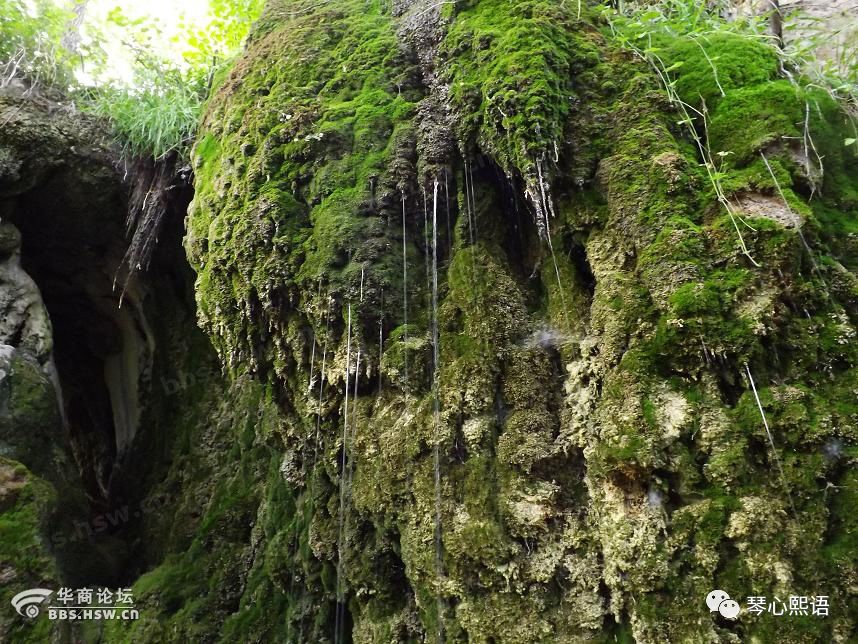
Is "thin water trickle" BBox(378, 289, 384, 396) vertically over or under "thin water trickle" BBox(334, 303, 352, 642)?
over

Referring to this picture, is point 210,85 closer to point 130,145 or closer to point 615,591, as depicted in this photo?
point 130,145

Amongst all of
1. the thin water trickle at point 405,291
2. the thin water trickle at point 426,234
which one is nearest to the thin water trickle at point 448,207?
the thin water trickle at point 426,234

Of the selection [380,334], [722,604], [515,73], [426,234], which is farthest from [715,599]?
[515,73]

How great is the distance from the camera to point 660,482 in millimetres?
2379

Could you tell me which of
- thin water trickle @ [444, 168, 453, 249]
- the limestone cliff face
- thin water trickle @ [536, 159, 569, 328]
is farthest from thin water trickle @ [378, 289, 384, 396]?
thin water trickle @ [536, 159, 569, 328]

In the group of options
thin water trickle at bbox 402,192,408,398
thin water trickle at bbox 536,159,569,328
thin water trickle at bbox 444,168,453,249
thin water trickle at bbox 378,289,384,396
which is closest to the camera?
thin water trickle at bbox 536,159,569,328

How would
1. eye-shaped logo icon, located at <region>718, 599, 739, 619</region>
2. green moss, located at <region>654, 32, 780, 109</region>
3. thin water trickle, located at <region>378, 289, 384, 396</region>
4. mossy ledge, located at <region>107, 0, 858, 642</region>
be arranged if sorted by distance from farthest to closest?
1. thin water trickle, located at <region>378, 289, 384, 396</region>
2. green moss, located at <region>654, 32, 780, 109</region>
3. mossy ledge, located at <region>107, 0, 858, 642</region>
4. eye-shaped logo icon, located at <region>718, 599, 739, 619</region>

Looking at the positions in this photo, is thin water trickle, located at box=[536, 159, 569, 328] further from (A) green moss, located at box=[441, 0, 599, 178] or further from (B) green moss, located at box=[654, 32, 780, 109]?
(B) green moss, located at box=[654, 32, 780, 109]

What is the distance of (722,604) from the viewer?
213 centimetres

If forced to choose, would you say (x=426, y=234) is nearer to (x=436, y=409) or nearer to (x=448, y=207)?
(x=448, y=207)

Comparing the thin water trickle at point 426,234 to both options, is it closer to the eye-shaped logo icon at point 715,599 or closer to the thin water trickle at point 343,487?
the thin water trickle at point 343,487

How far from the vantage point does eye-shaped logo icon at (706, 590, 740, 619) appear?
83.0 inches

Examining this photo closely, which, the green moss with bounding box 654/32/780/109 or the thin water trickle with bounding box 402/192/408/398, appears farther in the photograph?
the thin water trickle with bounding box 402/192/408/398

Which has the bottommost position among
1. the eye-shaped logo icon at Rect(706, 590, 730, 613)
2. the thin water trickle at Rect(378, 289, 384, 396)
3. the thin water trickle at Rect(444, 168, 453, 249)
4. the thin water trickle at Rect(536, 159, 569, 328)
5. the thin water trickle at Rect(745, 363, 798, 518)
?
the eye-shaped logo icon at Rect(706, 590, 730, 613)
